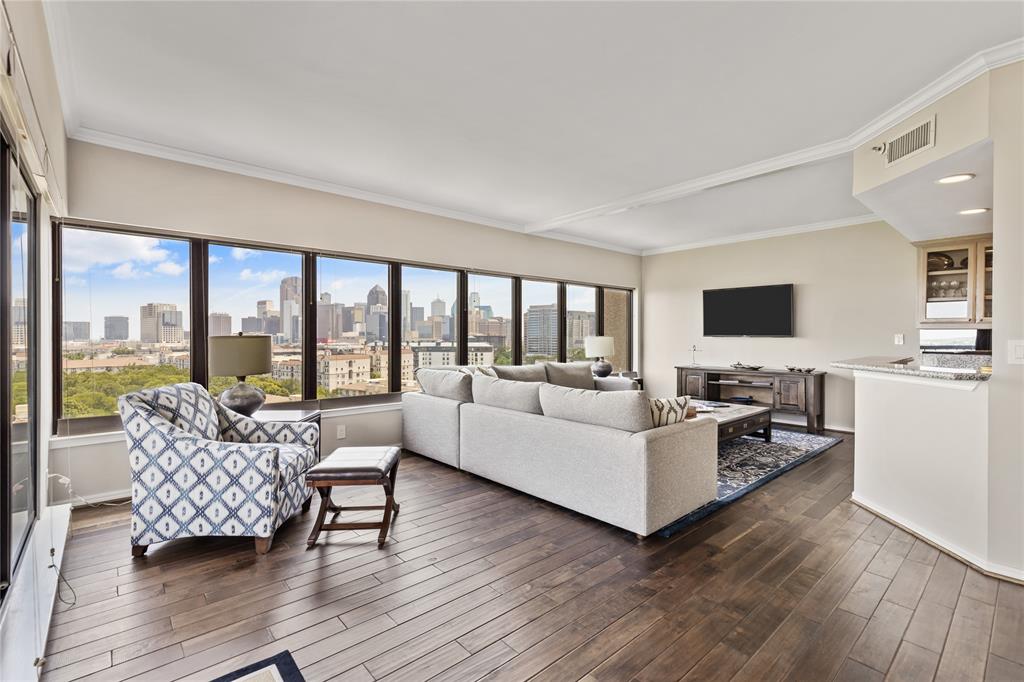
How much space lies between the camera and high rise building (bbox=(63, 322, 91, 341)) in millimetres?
3412

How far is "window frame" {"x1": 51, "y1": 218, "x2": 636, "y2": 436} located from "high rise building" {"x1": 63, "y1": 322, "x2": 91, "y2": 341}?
0.18ft

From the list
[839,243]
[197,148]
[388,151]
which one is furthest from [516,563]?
[839,243]

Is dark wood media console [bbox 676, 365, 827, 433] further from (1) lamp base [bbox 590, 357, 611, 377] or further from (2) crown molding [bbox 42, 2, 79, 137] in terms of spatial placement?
(2) crown molding [bbox 42, 2, 79, 137]

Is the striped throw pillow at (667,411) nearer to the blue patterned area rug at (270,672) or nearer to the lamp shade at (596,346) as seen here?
the blue patterned area rug at (270,672)

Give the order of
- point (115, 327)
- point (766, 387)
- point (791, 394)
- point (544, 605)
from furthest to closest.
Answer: point (766, 387) → point (791, 394) → point (115, 327) → point (544, 605)

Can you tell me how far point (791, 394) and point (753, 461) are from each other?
1969 mm

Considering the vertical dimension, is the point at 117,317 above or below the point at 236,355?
above

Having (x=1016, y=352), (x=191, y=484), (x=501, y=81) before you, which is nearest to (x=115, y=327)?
(x=191, y=484)

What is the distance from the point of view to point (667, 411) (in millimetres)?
3090

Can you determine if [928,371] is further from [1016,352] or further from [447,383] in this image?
[447,383]

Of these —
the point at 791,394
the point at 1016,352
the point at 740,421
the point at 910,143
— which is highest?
the point at 910,143

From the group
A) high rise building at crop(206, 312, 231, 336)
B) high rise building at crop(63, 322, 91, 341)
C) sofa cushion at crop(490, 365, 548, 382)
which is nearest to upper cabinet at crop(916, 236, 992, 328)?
sofa cushion at crop(490, 365, 548, 382)

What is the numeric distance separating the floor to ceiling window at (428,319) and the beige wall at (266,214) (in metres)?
0.24

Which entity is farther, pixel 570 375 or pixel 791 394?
pixel 791 394
